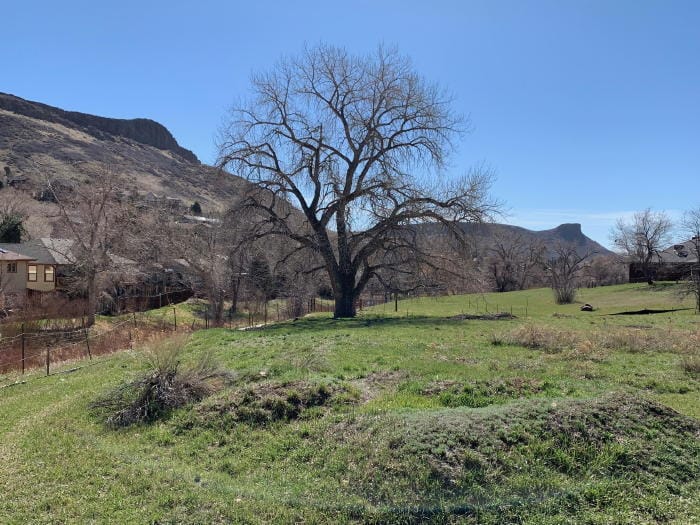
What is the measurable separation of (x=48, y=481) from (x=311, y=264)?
24.0 m

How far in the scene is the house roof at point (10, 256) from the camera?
3945 cm

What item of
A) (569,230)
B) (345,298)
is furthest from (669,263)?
(569,230)

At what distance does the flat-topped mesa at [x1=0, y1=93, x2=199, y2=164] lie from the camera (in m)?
144

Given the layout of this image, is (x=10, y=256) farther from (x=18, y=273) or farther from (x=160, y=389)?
(x=160, y=389)

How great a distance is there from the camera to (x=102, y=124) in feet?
554

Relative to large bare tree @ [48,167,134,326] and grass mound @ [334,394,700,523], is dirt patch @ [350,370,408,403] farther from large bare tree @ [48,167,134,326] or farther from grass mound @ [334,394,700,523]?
large bare tree @ [48,167,134,326]

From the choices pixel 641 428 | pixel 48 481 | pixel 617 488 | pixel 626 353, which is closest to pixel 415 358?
pixel 626 353

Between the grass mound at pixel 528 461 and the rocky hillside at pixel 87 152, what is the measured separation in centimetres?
7935

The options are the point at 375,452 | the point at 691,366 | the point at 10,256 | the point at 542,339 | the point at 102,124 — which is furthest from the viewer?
the point at 102,124

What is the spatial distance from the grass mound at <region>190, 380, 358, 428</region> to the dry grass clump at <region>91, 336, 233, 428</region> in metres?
0.64

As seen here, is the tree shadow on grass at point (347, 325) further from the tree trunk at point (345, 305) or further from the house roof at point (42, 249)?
the house roof at point (42, 249)

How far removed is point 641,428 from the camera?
610 centimetres

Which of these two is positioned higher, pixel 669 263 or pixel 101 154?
pixel 101 154

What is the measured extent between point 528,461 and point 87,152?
475 feet
